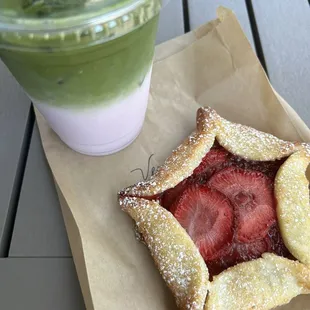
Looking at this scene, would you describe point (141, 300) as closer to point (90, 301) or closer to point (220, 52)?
point (90, 301)

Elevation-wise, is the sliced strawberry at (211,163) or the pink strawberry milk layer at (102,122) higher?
the pink strawberry milk layer at (102,122)

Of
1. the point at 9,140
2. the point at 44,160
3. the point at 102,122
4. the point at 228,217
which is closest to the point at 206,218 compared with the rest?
the point at 228,217

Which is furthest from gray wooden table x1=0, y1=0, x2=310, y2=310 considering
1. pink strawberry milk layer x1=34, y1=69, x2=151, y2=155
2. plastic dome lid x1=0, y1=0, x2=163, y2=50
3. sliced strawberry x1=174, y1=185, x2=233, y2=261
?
plastic dome lid x1=0, y1=0, x2=163, y2=50

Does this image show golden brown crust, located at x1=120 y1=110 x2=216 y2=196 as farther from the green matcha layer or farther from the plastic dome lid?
the plastic dome lid

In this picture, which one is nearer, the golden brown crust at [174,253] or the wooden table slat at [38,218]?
the golden brown crust at [174,253]

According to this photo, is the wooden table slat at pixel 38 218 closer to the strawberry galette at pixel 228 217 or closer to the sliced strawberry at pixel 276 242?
the strawberry galette at pixel 228 217

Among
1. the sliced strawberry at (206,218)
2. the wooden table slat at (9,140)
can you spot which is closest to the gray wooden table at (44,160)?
the wooden table slat at (9,140)
